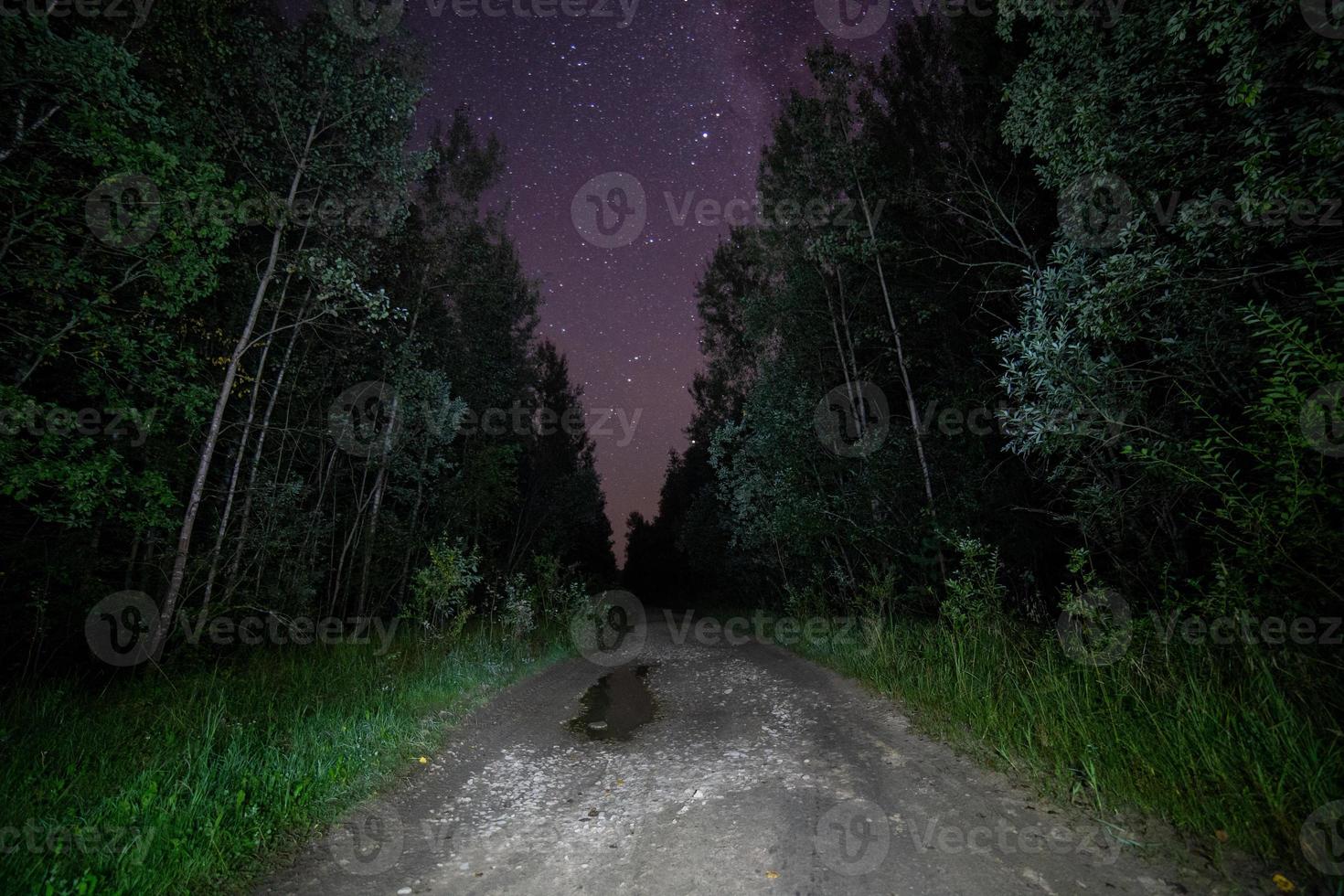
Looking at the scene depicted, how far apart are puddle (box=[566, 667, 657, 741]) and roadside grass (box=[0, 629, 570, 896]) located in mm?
1879

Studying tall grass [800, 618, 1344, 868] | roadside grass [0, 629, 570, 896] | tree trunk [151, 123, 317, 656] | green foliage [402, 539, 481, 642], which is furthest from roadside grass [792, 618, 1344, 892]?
tree trunk [151, 123, 317, 656]

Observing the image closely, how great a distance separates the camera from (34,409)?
5039 millimetres

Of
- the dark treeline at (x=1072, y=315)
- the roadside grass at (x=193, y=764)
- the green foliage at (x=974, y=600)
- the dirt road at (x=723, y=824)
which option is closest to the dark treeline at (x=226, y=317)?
the roadside grass at (x=193, y=764)

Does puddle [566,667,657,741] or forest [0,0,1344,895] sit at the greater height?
forest [0,0,1344,895]

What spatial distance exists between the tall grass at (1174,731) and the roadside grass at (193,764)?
5.90 metres

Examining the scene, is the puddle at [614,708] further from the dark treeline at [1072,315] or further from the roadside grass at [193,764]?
the dark treeline at [1072,315]

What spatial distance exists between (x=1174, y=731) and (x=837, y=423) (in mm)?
11714

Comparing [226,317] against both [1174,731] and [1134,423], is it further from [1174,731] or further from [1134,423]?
[1134,423]

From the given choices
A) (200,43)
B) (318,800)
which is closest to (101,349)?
(200,43)

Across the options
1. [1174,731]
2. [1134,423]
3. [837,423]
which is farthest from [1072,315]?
[837,423]

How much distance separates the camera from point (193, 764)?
429cm

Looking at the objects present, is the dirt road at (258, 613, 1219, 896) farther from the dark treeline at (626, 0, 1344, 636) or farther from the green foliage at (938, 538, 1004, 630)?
the dark treeline at (626, 0, 1344, 636)

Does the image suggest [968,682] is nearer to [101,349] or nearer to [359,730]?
[359,730]

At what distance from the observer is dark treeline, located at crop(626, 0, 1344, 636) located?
408cm
